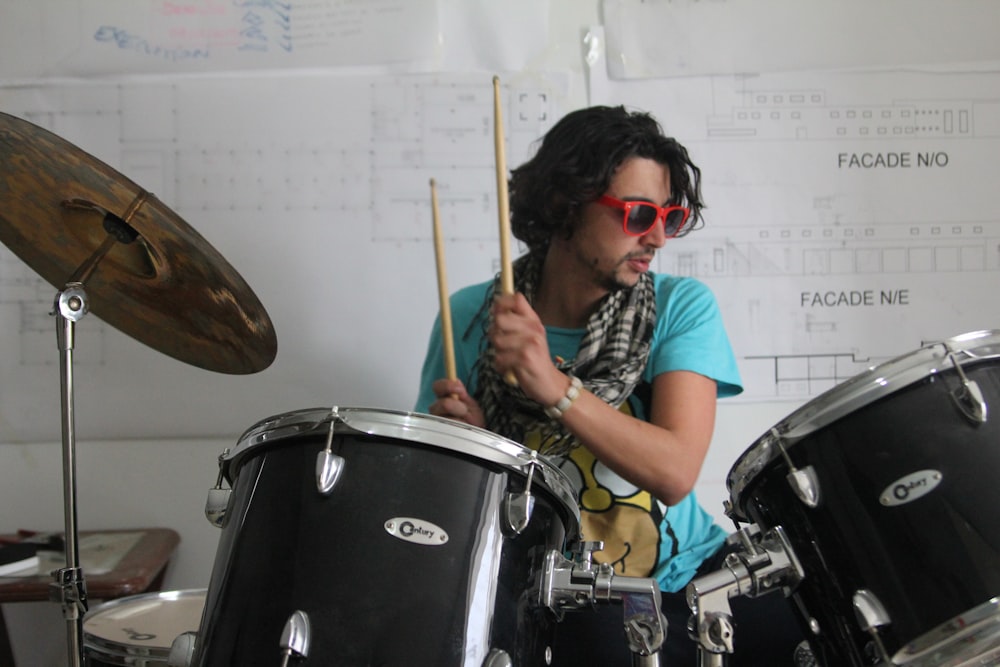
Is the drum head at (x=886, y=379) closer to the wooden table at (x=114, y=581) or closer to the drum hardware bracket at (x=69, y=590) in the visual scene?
the drum hardware bracket at (x=69, y=590)

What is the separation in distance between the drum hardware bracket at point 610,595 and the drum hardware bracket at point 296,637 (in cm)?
25

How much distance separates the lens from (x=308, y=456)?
0.85m

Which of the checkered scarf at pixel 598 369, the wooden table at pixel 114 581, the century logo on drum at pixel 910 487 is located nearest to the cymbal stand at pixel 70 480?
the wooden table at pixel 114 581

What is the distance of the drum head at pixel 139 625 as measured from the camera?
102 centimetres

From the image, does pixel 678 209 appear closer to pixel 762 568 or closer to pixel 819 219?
pixel 819 219

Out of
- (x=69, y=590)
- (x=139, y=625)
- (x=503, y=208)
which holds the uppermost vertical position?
(x=503, y=208)

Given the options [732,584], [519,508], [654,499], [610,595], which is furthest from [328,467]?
[654,499]

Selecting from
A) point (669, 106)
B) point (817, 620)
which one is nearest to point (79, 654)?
point (817, 620)

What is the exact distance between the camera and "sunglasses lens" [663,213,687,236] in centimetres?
141

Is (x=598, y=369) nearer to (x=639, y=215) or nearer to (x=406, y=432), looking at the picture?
(x=639, y=215)

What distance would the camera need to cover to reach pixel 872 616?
0.79 m

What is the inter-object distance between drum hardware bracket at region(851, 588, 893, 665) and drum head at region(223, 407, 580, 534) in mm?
327

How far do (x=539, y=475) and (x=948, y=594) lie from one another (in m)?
0.40

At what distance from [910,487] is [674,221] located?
2.40 feet
